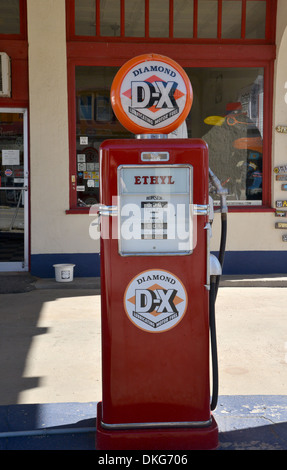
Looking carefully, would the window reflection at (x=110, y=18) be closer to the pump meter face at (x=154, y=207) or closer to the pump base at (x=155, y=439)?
the pump meter face at (x=154, y=207)

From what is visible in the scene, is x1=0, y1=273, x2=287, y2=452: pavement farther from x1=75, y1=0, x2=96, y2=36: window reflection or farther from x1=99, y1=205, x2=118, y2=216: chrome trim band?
x1=75, y1=0, x2=96, y2=36: window reflection

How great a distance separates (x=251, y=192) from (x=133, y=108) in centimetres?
494

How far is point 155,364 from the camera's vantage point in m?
2.82

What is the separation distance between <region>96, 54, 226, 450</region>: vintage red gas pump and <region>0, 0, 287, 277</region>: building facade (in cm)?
430

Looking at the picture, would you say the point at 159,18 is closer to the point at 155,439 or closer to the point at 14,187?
the point at 14,187

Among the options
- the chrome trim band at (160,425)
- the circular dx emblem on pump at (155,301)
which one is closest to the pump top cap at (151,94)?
the circular dx emblem on pump at (155,301)

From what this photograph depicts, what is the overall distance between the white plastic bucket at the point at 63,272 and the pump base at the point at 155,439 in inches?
167

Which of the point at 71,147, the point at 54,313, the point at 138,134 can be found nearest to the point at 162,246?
the point at 138,134

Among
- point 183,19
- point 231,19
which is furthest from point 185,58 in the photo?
point 231,19

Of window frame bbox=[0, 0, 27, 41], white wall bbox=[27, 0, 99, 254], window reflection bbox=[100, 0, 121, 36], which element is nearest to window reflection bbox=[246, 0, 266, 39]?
window reflection bbox=[100, 0, 121, 36]

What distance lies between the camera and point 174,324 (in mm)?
2811

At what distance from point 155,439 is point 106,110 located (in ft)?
17.3

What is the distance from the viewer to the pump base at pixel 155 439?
110 inches

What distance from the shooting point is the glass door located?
24.5 ft
